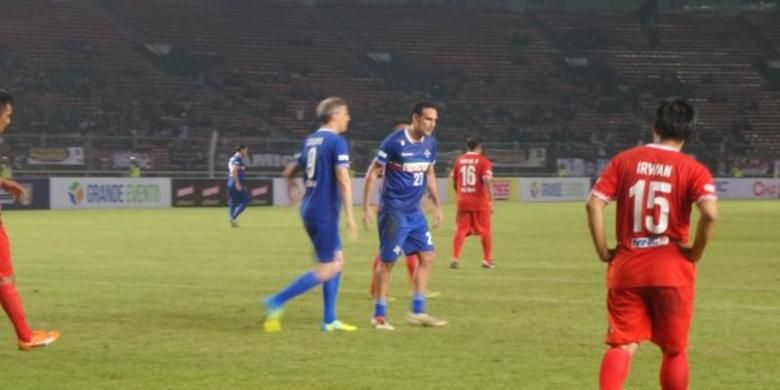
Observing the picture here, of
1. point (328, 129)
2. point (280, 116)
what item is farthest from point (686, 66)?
point (328, 129)

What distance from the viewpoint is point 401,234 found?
12.8 metres

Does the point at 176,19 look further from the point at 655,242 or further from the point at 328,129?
the point at 655,242

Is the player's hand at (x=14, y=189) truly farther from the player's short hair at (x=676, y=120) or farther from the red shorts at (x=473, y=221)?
the red shorts at (x=473, y=221)

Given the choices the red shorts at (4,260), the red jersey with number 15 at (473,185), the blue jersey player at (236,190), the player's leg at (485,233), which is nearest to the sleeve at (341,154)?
→ the red shorts at (4,260)

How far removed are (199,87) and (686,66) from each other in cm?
2743

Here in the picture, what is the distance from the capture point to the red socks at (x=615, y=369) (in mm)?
7211

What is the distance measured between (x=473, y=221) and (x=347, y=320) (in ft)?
26.5

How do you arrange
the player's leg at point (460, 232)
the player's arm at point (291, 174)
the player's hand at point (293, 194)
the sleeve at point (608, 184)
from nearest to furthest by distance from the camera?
the sleeve at point (608, 184), the player's hand at point (293, 194), the player's arm at point (291, 174), the player's leg at point (460, 232)

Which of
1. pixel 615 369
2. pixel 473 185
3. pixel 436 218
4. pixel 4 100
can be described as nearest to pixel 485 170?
pixel 473 185

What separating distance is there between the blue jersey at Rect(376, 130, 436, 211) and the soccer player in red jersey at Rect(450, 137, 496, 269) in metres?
7.77

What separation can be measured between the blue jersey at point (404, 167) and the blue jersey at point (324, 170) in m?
1.04

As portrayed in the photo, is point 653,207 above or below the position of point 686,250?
above

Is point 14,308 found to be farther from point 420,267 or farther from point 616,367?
point 616,367

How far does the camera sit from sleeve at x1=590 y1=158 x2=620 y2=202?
7.31 meters
